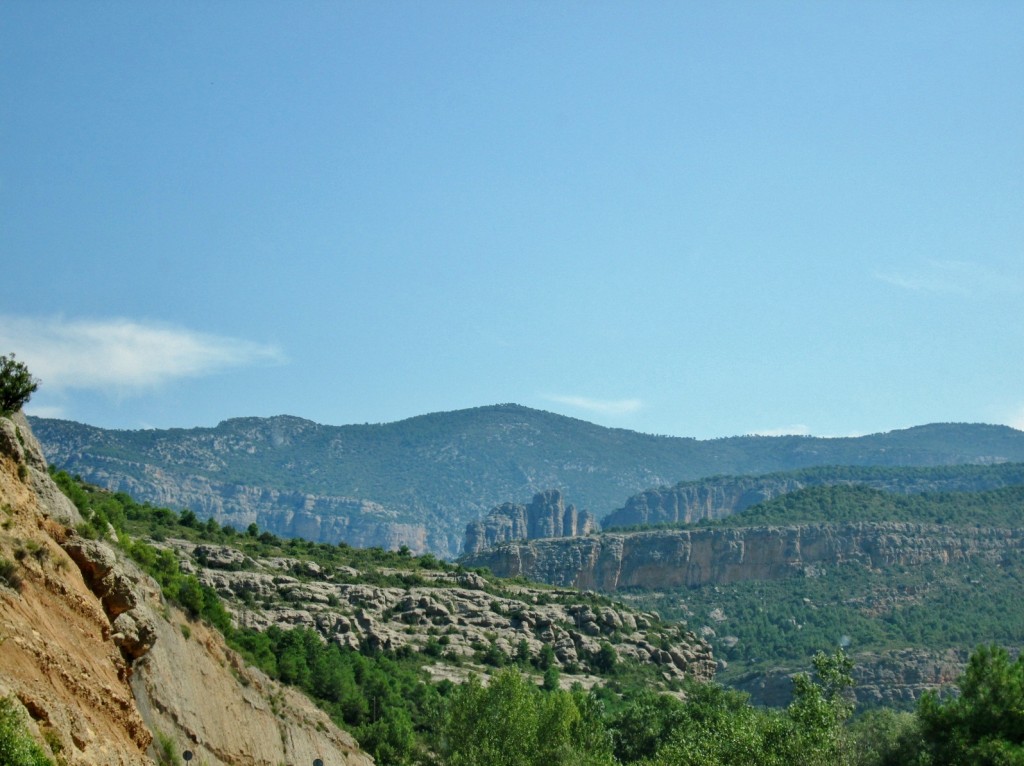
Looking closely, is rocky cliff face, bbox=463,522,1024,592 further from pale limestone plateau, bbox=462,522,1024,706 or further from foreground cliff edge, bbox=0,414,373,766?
foreground cliff edge, bbox=0,414,373,766

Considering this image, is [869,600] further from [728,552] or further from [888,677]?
[888,677]

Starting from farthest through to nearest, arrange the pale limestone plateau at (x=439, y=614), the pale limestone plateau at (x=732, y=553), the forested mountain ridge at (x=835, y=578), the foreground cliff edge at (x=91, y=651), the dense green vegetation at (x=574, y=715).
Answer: the pale limestone plateau at (x=732, y=553) < the forested mountain ridge at (x=835, y=578) < the pale limestone plateau at (x=439, y=614) < the dense green vegetation at (x=574, y=715) < the foreground cliff edge at (x=91, y=651)

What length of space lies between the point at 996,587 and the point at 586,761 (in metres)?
117

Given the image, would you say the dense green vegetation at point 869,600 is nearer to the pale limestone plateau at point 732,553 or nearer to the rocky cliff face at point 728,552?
the pale limestone plateau at point 732,553

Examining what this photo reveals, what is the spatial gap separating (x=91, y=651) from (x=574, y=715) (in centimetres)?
3366

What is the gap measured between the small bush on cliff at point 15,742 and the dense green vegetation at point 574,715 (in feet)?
36.5

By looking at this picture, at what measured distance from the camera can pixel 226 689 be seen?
41.1 m

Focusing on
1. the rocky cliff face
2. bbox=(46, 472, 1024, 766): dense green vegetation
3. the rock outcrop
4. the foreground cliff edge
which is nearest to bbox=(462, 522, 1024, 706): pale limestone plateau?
the rocky cliff face

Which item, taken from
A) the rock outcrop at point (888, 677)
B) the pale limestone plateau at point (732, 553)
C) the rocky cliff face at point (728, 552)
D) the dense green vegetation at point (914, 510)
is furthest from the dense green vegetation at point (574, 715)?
the dense green vegetation at point (914, 510)

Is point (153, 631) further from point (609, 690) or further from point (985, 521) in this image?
point (985, 521)

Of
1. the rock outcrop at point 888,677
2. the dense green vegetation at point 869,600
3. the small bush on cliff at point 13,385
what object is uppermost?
the small bush on cliff at point 13,385

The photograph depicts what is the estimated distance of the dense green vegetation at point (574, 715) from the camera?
4553 cm

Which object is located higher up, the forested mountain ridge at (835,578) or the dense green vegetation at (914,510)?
the dense green vegetation at (914,510)

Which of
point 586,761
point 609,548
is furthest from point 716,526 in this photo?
point 586,761
